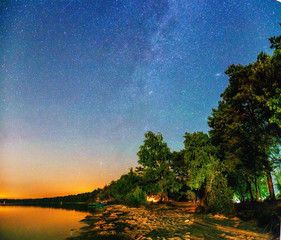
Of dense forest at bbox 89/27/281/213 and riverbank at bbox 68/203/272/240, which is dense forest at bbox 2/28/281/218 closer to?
dense forest at bbox 89/27/281/213

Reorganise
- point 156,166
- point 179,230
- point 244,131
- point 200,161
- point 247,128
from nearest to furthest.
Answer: point 179,230, point 244,131, point 247,128, point 200,161, point 156,166

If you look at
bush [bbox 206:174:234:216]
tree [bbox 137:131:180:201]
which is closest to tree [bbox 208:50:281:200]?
bush [bbox 206:174:234:216]

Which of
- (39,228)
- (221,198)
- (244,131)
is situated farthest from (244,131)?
(39,228)

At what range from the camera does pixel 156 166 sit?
54.4 m

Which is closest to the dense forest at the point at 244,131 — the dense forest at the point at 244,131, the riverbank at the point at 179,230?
the dense forest at the point at 244,131

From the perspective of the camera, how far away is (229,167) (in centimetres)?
2619

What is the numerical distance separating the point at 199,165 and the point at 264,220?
13941 mm

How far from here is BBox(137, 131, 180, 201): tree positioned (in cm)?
4966

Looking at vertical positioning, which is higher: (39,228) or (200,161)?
(200,161)

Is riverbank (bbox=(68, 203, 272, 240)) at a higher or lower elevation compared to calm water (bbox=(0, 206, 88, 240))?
higher

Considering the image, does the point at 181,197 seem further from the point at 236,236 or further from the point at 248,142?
the point at 236,236

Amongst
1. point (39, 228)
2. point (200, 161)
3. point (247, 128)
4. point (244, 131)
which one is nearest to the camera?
point (244, 131)

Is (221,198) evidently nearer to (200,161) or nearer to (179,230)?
(200,161)

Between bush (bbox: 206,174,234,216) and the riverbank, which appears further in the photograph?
bush (bbox: 206,174,234,216)
